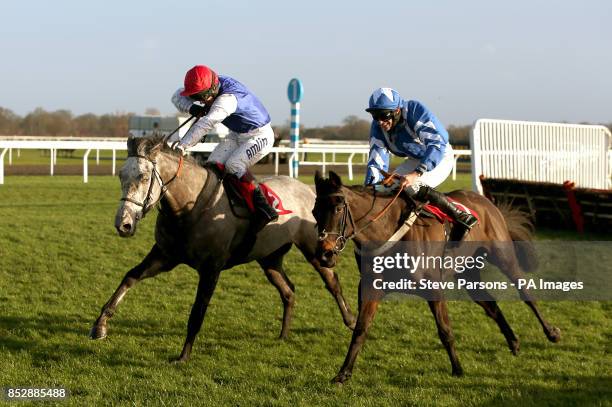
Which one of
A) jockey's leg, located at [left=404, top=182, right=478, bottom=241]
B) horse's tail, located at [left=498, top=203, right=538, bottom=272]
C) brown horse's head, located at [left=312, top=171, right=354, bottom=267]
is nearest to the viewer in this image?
brown horse's head, located at [left=312, top=171, right=354, bottom=267]

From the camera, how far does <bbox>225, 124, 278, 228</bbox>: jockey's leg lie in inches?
230

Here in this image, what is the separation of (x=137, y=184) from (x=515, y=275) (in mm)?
2907

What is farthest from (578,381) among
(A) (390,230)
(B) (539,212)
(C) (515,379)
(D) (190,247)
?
(B) (539,212)

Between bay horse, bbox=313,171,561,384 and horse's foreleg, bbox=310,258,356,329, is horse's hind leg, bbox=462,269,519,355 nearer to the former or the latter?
bay horse, bbox=313,171,561,384

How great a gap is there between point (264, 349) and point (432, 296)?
1.34 meters

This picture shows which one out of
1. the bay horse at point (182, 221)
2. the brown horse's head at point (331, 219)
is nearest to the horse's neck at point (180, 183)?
the bay horse at point (182, 221)

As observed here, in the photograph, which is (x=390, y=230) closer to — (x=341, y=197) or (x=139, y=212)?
(x=341, y=197)

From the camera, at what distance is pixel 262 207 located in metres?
5.83

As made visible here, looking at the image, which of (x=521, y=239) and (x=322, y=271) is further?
(x=322, y=271)

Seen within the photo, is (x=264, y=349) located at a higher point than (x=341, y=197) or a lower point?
lower

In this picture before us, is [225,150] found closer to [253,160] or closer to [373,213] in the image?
[253,160]

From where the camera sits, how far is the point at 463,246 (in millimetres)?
5477

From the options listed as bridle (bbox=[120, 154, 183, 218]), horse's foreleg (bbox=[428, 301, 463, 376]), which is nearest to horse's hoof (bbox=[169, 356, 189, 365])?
bridle (bbox=[120, 154, 183, 218])

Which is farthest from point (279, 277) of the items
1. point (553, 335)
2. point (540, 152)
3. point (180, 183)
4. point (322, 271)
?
point (540, 152)
